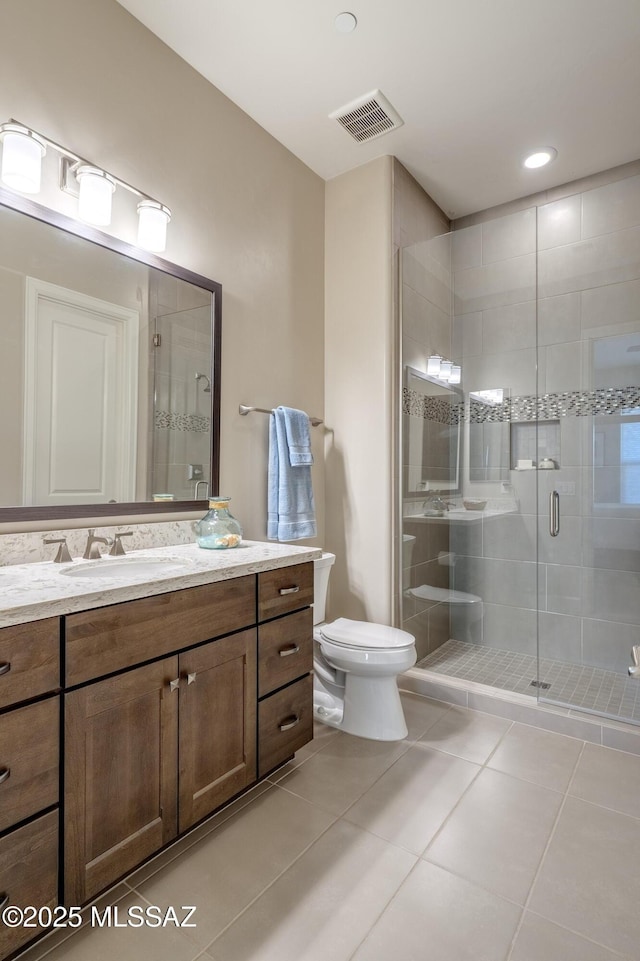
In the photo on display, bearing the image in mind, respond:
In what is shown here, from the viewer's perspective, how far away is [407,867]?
141 cm

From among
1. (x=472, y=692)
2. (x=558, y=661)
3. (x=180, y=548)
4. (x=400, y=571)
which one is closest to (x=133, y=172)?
(x=180, y=548)

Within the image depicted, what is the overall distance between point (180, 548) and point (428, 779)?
123 cm

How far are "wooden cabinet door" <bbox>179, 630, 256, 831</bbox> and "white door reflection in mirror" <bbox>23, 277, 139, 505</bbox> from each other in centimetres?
67

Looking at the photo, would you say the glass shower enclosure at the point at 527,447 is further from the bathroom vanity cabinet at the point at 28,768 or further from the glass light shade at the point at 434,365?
the bathroom vanity cabinet at the point at 28,768

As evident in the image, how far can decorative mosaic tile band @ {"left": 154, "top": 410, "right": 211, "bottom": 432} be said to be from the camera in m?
1.92

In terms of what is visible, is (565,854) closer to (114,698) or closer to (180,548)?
(114,698)

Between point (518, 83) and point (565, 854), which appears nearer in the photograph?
point (565, 854)

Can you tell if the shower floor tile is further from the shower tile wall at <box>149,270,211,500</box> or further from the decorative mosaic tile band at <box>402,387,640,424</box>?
the shower tile wall at <box>149,270,211,500</box>

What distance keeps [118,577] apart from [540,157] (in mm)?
2876

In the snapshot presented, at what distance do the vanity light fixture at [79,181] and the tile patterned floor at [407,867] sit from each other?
1.96 meters

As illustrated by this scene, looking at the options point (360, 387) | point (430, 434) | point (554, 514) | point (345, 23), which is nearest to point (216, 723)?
point (360, 387)

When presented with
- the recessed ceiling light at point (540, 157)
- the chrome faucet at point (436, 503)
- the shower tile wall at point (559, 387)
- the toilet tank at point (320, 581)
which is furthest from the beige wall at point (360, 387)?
the recessed ceiling light at point (540, 157)

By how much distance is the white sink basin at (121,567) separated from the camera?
1502mm

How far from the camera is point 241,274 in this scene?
7.55ft
